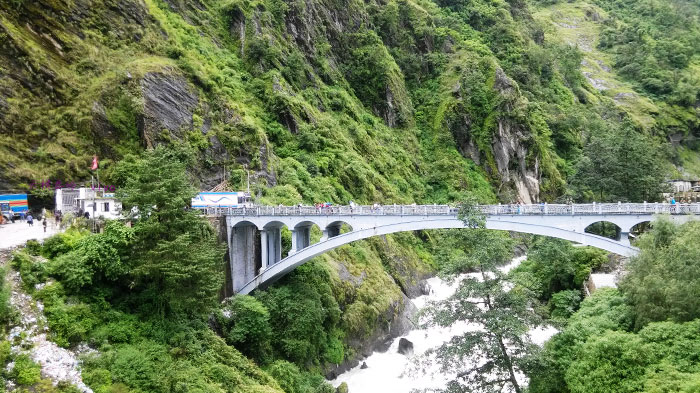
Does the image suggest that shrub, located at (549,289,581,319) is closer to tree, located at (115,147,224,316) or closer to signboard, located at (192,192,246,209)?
tree, located at (115,147,224,316)

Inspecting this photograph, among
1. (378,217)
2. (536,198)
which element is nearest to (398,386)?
(378,217)

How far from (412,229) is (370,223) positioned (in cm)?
293

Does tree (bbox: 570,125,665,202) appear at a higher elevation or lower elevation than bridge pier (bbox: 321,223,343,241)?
higher

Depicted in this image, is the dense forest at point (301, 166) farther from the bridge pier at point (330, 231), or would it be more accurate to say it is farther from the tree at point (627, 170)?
the bridge pier at point (330, 231)

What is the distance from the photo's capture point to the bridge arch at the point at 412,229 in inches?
864

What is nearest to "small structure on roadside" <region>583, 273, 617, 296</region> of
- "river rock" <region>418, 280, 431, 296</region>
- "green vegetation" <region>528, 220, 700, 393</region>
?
"green vegetation" <region>528, 220, 700, 393</region>

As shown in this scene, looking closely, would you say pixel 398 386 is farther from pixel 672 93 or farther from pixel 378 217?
pixel 672 93

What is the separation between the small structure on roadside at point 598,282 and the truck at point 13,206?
31.3 meters

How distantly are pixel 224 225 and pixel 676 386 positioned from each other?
23.2 meters

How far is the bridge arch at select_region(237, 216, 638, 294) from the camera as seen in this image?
2195 cm

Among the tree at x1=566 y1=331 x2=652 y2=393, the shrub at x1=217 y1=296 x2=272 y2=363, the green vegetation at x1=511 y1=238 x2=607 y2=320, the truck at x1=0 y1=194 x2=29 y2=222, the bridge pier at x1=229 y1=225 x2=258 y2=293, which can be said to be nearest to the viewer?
the tree at x1=566 y1=331 x2=652 y2=393

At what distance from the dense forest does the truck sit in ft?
4.67

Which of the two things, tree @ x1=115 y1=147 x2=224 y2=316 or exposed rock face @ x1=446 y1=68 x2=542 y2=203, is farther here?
exposed rock face @ x1=446 y1=68 x2=542 y2=203

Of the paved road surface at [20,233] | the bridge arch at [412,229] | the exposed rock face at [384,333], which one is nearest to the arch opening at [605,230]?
the bridge arch at [412,229]
